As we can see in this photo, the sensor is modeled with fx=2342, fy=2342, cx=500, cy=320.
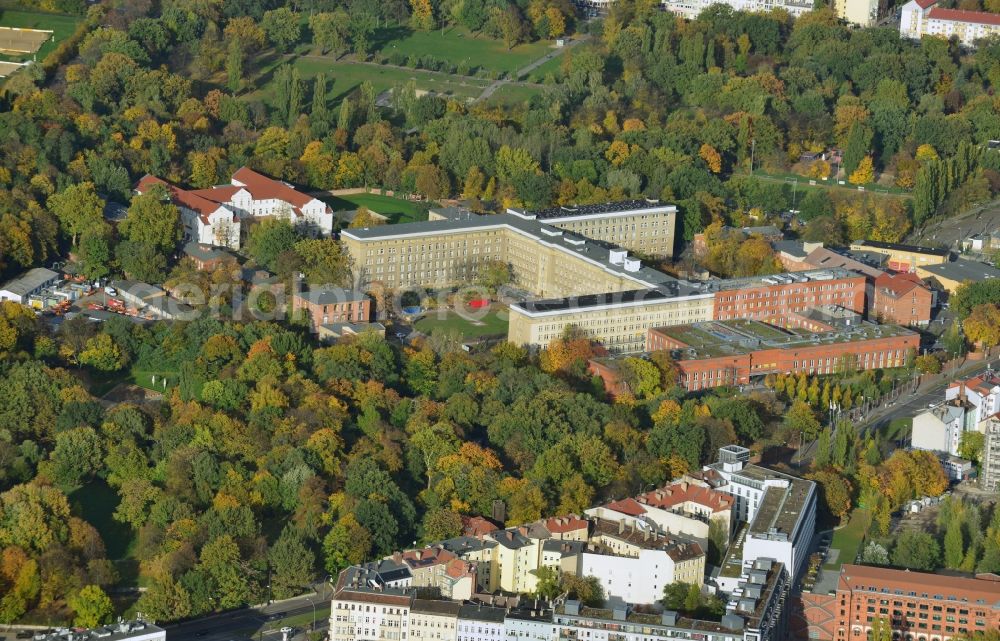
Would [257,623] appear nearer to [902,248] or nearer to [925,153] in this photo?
[902,248]

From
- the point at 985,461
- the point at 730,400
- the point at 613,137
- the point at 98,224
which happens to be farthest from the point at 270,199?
the point at 985,461

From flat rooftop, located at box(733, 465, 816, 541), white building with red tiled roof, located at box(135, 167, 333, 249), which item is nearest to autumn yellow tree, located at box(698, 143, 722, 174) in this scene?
white building with red tiled roof, located at box(135, 167, 333, 249)

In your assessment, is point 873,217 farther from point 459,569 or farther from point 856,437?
point 459,569

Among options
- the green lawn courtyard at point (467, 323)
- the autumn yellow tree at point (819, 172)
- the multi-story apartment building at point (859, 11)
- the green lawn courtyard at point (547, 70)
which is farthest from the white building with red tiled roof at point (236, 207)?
the multi-story apartment building at point (859, 11)

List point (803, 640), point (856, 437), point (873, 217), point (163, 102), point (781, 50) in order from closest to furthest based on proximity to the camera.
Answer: point (803, 640)
point (856, 437)
point (873, 217)
point (163, 102)
point (781, 50)

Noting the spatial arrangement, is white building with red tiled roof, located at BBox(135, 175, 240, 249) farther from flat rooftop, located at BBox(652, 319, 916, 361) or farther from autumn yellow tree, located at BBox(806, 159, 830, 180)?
autumn yellow tree, located at BBox(806, 159, 830, 180)
